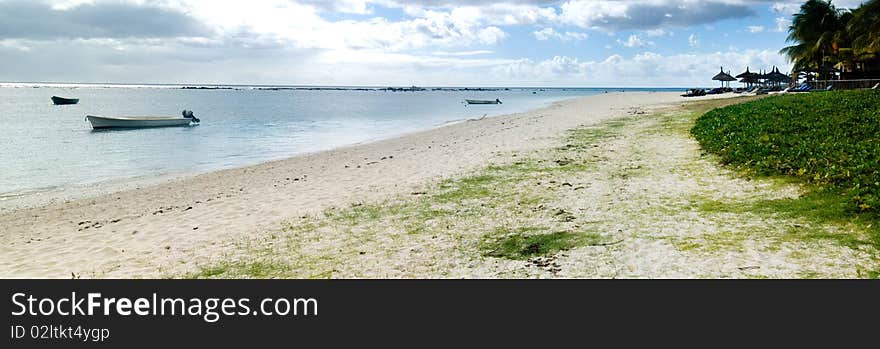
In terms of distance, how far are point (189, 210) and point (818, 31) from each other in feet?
199

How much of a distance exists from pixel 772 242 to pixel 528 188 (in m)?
5.40

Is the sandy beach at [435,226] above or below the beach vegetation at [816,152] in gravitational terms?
below

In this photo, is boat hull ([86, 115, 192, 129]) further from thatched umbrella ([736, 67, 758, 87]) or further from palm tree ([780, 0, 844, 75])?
thatched umbrella ([736, 67, 758, 87])

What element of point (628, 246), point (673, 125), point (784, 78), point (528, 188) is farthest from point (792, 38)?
point (628, 246)

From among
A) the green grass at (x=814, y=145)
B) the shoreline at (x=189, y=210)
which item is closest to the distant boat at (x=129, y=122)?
the shoreline at (x=189, y=210)

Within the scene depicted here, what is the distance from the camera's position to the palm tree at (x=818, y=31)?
50844mm

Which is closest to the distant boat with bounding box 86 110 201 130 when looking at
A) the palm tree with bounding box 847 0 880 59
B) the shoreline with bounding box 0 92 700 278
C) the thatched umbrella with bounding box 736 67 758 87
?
the shoreline with bounding box 0 92 700 278

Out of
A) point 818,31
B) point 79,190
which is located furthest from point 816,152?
point 818,31

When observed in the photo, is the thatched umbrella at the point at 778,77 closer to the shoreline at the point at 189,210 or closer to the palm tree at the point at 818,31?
the palm tree at the point at 818,31

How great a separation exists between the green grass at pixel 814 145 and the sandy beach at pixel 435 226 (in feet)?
2.17

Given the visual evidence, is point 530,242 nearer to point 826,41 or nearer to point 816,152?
point 816,152

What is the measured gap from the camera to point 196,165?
24469 mm

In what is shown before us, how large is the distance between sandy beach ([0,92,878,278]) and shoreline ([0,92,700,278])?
2.2 inches
